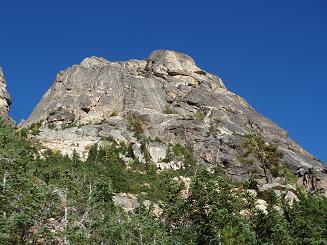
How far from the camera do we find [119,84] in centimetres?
9381

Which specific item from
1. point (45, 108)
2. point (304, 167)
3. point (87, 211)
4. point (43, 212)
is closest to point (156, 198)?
point (87, 211)

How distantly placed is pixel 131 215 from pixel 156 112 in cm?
5020

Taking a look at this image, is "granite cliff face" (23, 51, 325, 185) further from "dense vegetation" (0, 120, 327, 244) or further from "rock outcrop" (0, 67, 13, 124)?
"dense vegetation" (0, 120, 327, 244)

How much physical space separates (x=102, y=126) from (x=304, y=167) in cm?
3106

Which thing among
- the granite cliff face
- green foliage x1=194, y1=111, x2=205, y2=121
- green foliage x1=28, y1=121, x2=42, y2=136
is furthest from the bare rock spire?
green foliage x1=194, y1=111, x2=205, y2=121

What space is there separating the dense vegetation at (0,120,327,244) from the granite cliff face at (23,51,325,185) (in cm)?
2138

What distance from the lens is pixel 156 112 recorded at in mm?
84312

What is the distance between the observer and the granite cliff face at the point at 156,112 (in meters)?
73.1

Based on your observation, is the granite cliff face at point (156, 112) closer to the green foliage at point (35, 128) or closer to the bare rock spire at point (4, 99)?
the green foliage at point (35, 128)

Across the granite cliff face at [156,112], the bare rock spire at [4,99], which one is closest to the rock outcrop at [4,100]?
the bare rock spire at [4,99]

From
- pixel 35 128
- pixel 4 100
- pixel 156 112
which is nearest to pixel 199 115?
pixel 156 112

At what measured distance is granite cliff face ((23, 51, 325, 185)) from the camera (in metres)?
73.1

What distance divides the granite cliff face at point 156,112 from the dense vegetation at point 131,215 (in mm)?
21382

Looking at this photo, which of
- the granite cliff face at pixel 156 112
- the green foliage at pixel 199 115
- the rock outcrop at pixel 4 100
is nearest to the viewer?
the rock outcrop at pixel 4 100
